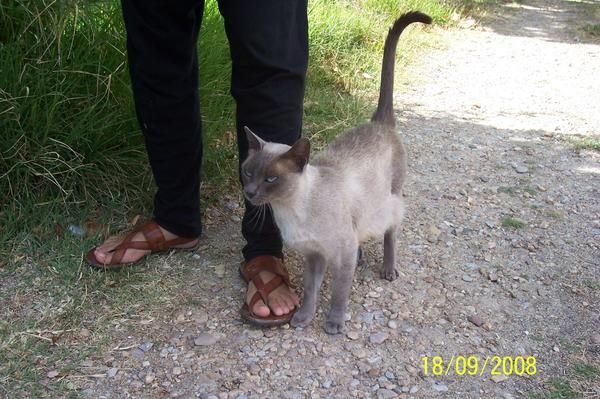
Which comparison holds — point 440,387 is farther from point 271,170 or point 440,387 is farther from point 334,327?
point 271,170

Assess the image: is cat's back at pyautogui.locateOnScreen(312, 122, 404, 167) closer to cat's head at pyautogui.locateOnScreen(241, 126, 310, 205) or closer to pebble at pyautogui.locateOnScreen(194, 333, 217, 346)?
cat's head at pyautogui.locateOnScreen(241, 126, 310, 205)

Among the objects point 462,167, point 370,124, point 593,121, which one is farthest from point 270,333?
point 593,121

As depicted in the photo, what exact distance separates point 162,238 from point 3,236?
0.69m

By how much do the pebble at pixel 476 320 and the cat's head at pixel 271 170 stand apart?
87 centimetres

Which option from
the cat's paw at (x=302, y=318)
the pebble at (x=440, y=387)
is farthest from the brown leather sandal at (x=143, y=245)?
the pebble at (x=440, y=387)

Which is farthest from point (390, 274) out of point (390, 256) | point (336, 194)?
point (336, 194)

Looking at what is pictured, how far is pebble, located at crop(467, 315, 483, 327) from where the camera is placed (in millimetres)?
2164

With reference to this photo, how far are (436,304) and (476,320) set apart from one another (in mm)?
170

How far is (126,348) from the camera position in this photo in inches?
79.7

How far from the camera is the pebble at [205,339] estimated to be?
2062 millimetres

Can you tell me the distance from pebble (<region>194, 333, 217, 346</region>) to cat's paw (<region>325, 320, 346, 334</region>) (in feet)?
1.38

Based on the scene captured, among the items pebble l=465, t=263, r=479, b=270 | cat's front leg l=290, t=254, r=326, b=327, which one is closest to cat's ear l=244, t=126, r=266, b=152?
cat's front leg l=290, t=254, r=326, b=327

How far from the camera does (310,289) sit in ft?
7.20

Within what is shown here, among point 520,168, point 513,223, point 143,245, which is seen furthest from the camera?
point 520,168
